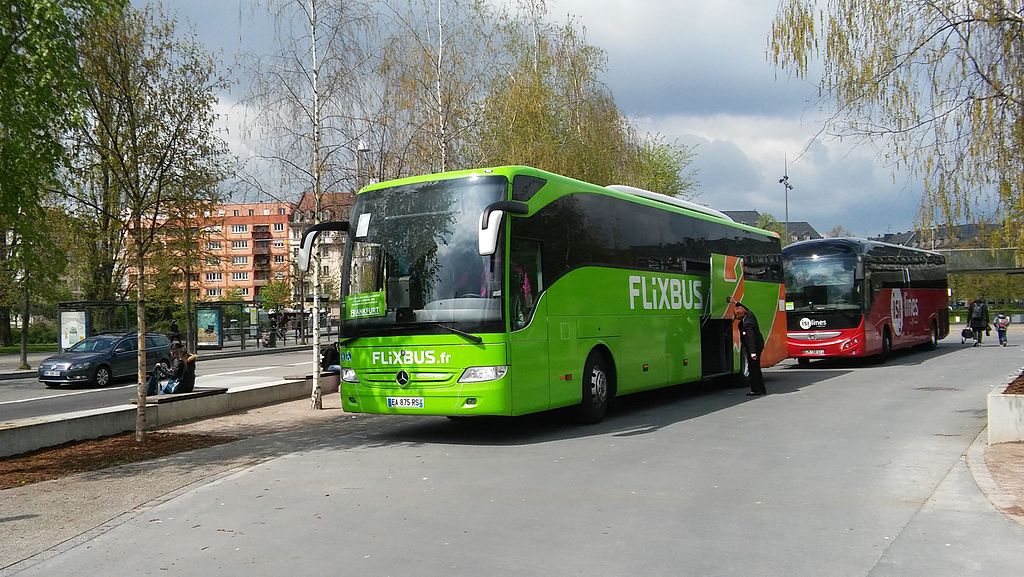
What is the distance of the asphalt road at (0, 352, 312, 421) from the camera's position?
1939 cm

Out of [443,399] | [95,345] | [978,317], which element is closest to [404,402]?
[443,399]

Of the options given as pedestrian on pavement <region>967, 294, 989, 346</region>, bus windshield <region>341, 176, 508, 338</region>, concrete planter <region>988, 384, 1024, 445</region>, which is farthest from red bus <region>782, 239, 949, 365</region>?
bus windshield <region>341, 176, 508, 338</region>

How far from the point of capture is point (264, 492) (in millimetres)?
8609

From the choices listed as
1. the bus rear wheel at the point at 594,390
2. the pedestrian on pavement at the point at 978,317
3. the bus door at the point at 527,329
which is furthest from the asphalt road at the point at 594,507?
the pedestrian on pavement at the point at 978,317

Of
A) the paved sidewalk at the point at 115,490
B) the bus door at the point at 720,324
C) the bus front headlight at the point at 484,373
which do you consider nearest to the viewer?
the paved sidewalk at the point at 115,490

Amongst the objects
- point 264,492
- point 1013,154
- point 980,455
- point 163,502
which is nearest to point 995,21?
point 1013,154

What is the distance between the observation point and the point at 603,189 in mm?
14273

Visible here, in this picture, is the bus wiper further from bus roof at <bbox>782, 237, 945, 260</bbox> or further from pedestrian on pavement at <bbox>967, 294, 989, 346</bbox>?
pedestrian on pavement at <bbox>967, 294, 989, 346</bbox>

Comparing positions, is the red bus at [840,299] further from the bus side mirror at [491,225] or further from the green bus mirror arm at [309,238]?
the bus side mirror at [491,225]

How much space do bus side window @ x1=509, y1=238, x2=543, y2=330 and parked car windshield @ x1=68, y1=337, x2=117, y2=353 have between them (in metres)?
18.8

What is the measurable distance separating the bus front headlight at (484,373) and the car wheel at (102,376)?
A: 18.4 metres

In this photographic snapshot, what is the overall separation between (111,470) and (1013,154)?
1089 centimetres

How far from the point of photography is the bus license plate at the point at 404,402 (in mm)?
11515

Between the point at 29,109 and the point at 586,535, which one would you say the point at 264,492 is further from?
the point at 29,109
